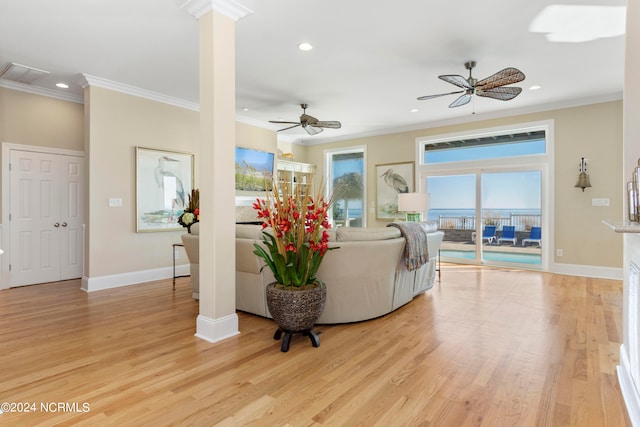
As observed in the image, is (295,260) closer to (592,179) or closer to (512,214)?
(512,214)

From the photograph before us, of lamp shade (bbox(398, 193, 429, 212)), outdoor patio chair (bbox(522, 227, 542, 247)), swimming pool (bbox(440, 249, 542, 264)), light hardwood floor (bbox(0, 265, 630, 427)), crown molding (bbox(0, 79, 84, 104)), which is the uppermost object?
crown molding (bbox(0, 79, 84, 104))

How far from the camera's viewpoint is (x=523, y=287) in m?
4.66

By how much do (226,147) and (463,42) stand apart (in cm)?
270

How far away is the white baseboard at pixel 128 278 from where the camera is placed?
451cm

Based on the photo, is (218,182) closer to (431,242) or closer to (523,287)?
(431,242)

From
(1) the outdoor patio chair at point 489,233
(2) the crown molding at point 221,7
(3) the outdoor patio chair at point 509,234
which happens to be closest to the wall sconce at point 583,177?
(3) the outdoor patio chair at point 509,234

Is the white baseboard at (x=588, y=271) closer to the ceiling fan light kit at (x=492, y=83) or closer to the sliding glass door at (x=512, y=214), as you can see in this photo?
the sliding glass door at (x=512, y=214)

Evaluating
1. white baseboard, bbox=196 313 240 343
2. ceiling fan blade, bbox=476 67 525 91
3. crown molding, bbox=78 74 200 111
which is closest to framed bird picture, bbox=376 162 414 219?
ceiling fan blade, bbox=476 67 525 91

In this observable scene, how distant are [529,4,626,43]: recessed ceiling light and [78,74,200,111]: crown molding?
481 cm

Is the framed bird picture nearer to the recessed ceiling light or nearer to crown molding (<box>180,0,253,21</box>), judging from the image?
the recessed ceiling light

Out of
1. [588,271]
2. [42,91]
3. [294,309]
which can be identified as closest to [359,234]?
[294,309]

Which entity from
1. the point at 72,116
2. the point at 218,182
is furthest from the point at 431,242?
the point at 72,116

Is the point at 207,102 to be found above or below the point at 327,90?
below

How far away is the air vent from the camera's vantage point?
4.06 metres
